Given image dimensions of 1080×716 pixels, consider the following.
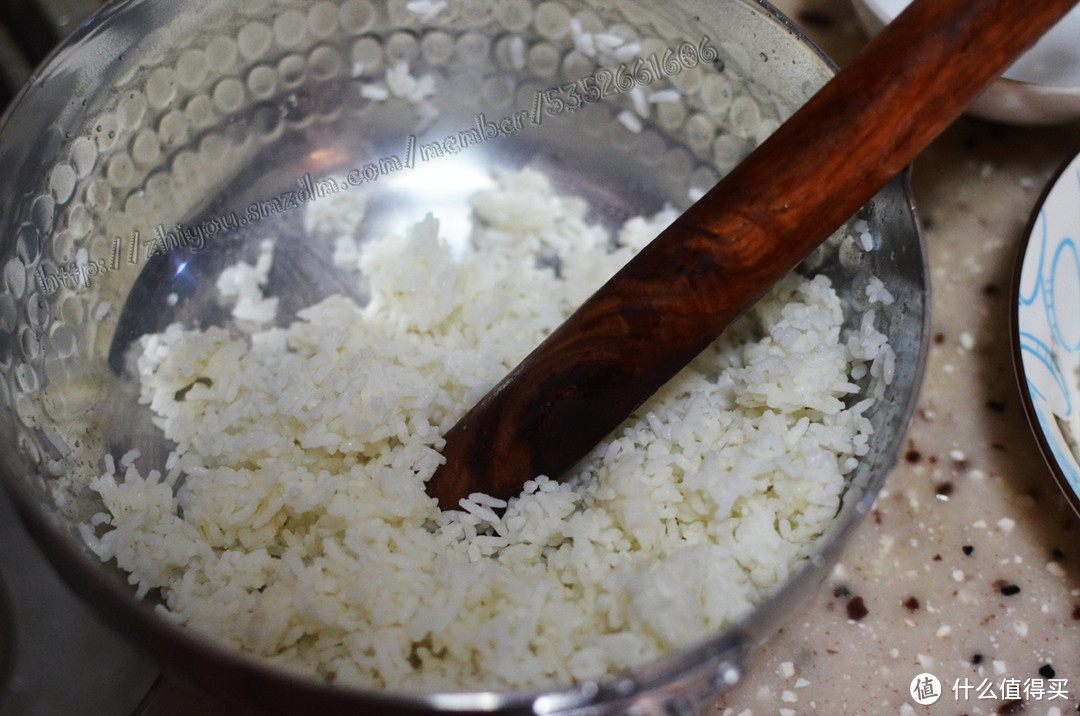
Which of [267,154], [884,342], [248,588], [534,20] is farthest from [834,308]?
[267,154]

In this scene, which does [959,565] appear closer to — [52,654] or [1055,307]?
[1055,307]

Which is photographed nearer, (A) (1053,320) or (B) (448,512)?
(B) (448,512)

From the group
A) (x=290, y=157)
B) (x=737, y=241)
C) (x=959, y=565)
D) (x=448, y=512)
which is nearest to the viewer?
(x=737, y=241)

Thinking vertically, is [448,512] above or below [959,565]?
above

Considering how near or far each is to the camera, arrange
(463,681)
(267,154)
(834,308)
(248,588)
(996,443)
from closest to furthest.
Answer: (463,681) → (248,588) → (834,308) → (996,443) → (267,154)

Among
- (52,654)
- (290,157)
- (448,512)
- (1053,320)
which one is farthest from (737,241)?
(52,654)

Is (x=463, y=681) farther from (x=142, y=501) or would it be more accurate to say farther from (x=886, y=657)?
(x=886, y=657)
